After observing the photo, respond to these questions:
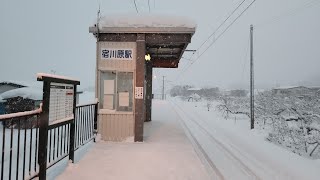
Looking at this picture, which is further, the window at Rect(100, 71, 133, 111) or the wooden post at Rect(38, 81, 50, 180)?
the window at Rect(100, 71, 133, 111)

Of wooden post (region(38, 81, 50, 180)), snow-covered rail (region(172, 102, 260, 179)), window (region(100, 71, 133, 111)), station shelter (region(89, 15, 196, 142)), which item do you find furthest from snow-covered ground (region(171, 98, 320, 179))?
wooden post (region(38, 81, 50, 180))

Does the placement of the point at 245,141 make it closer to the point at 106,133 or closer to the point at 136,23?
the point at 106,133

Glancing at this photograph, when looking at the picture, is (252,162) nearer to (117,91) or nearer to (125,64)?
(117,91)

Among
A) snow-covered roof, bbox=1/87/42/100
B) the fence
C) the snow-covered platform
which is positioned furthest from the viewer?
snow-covered roof, bbox=1/87/42/100

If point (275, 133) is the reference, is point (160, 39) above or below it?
above

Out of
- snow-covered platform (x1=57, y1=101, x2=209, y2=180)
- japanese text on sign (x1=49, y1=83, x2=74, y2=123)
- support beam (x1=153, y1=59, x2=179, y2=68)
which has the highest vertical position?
support beam (x1=153, y1=59, x2=179, y2=68)

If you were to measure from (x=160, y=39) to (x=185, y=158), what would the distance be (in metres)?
4.29

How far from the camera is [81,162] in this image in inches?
256

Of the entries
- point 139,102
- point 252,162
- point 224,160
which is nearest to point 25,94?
point 139,102

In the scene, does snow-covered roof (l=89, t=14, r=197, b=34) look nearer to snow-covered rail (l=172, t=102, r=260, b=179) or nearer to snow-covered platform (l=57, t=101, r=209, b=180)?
snow-covered platform (l=57, t=101, r=209, b=180)

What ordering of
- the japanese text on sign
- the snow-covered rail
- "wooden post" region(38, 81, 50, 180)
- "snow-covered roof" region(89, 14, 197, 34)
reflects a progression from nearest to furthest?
"wooden post" region(38, 81, 50, 180) < the japanese text on sign < the snow-covered rail < "snow-covered roof" region(89, 14, 197, 34)

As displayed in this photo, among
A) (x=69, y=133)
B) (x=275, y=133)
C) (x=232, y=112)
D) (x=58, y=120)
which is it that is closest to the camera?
(x=58, y=120)

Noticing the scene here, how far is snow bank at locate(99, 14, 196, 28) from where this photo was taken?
363 inches

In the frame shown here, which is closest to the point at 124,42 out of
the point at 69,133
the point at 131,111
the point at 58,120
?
the point at 131,111
